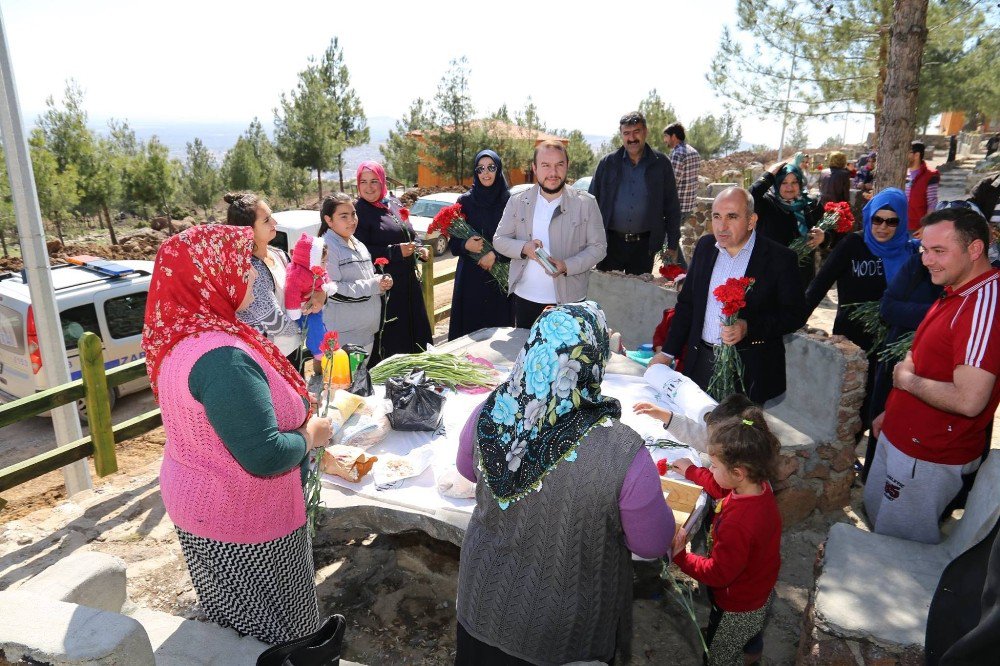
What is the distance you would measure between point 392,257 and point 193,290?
340 cm

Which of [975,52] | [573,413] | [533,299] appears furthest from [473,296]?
[975,52]

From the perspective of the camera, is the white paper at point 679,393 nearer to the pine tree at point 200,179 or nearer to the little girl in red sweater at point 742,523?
the little girl in red sweater at point 742,523

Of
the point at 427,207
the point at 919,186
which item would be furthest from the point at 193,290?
the point at 427,207

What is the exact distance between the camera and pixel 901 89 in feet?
22.2

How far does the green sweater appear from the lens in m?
1.87

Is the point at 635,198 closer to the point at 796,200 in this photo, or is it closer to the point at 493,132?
the point at 796,200

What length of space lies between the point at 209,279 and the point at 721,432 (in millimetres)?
1840

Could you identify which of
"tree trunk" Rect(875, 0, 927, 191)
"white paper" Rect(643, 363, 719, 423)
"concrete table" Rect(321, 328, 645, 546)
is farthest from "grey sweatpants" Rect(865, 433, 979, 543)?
"tree trunk" Rect(875, 0, 927, 191)

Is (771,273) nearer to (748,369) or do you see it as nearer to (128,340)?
(748,369)

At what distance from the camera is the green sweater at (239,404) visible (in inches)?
73.7

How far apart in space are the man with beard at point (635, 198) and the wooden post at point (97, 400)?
4243mm

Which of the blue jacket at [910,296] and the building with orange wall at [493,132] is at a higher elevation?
the building with orange wall at [493,132]

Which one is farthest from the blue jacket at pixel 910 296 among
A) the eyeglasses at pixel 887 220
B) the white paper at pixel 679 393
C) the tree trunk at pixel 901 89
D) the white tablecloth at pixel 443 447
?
the tree trunk at pixel 901 89

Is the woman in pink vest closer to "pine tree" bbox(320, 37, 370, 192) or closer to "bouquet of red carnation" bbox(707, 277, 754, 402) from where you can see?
"bouquet of red carnation" bbox(707, 277, 754, 402)
